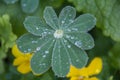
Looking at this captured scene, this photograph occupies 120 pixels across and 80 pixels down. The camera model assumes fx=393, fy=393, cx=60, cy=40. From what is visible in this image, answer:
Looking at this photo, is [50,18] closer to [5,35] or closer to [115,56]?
[5,35]

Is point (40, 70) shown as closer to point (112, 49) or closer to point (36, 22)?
point (36, 22)

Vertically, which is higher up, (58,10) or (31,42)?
(31,42)

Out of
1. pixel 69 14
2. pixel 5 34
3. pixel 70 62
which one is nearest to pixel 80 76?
pixel 70 62

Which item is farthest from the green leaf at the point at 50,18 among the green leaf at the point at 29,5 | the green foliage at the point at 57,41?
the green leaf at the point at 29,5

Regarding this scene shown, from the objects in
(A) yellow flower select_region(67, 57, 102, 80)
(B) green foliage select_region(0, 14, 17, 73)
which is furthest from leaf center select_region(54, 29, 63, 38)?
(B) green foliage select_region(0, 14, 17, 73)

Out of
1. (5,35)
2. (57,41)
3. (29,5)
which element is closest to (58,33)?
(57,41)

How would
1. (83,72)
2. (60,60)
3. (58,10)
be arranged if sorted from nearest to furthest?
(60,60), (83,72), (58,10)

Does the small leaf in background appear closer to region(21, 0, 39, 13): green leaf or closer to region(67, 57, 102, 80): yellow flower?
region(67, 57, 102, 80): yellow flower
